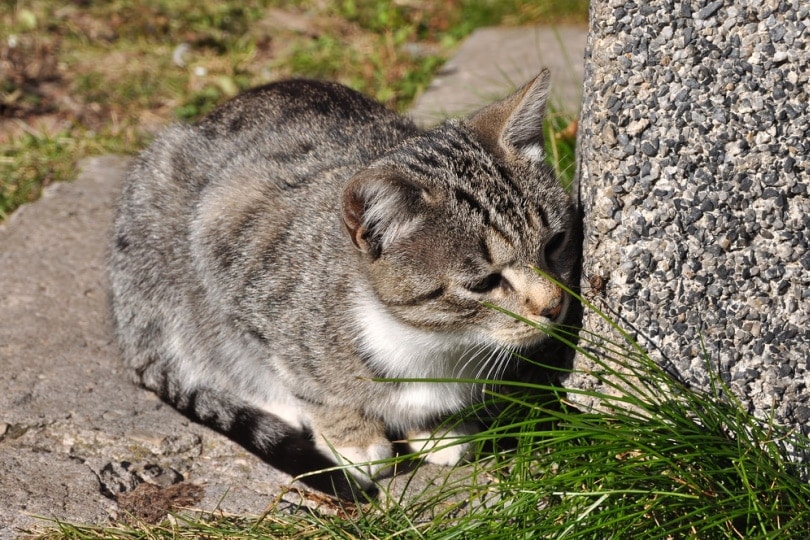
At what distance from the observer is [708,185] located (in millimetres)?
2391

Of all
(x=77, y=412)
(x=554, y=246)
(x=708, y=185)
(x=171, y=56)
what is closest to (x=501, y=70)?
(x=171, y=56)

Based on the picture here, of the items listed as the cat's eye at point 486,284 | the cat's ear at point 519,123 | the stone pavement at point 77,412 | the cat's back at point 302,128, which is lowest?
the stone pavement at point 77,412

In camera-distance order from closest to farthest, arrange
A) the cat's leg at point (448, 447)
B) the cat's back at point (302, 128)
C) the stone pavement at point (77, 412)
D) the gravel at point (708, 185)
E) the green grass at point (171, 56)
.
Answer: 1. the gravel at point (708, 185)
2. the stone pavement at point (77, 412)
3. the cat's leg at point (448, 447)
4. the cat's back at point (302, 128)
5. the green grass at point (171, 56)

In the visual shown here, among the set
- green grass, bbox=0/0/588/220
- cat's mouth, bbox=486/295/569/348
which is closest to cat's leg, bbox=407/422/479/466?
cat's mouth, bbox=486/295/569/348

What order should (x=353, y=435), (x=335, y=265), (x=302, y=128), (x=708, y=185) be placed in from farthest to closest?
(x=302, y=128) → (x=353, y=435) → (x=335, y=265) → (x=708, y=185)

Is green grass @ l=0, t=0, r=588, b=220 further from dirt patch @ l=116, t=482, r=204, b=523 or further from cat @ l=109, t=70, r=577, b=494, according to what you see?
dirt patch @ l=116, t=482, r=204, b=523

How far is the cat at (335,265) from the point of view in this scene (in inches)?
104

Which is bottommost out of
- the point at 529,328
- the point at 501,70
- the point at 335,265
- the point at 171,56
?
the point at 529,328

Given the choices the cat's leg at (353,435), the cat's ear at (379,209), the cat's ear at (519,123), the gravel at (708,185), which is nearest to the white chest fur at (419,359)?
the cat's leg at (353,435)

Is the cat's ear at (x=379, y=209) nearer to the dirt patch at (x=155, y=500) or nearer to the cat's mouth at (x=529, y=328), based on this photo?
the cat's mouth at (x=529, y=328)

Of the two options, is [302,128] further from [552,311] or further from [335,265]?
[552,311]

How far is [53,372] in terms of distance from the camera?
345cm

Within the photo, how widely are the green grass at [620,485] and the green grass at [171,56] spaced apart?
2.91 metres

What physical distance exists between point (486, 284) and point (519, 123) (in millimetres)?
569
